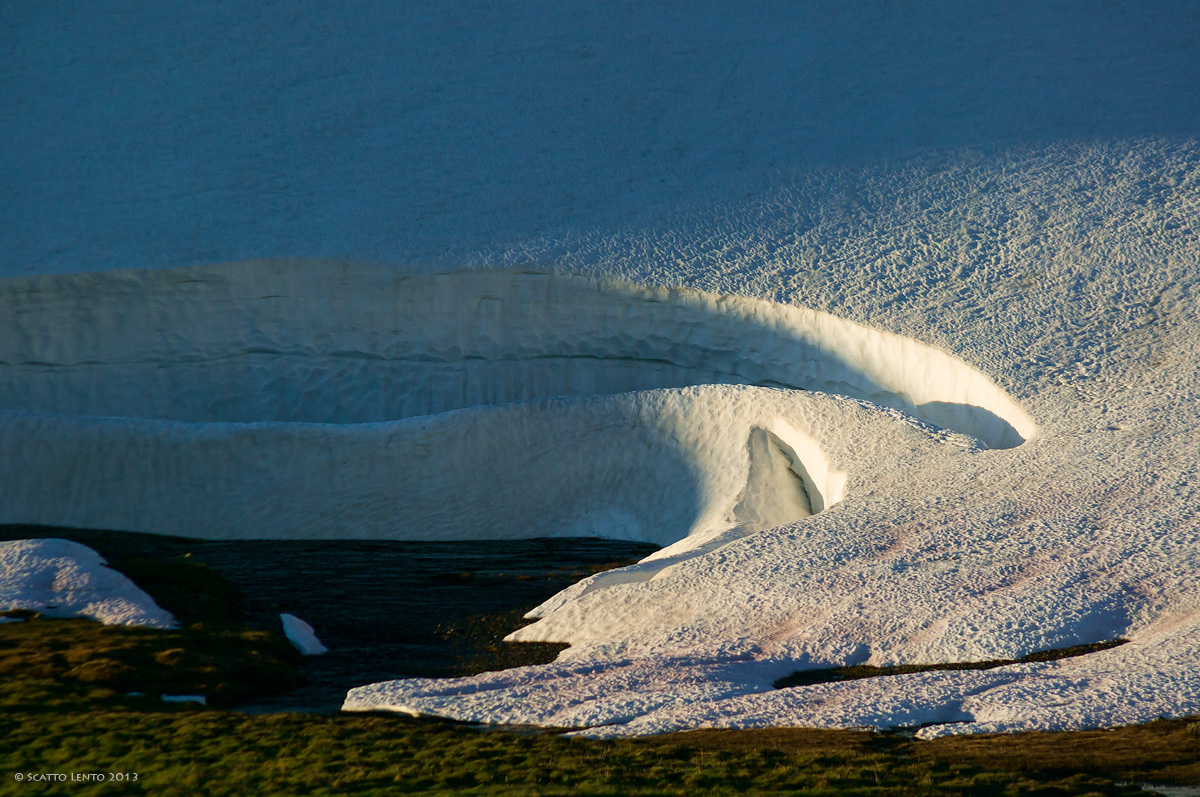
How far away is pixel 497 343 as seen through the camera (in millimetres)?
12438

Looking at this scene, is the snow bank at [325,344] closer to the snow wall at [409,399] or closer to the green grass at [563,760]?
the snow wall at [409,399]

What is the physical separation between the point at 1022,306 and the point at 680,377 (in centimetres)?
385

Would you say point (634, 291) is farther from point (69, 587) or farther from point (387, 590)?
point (69, 587)

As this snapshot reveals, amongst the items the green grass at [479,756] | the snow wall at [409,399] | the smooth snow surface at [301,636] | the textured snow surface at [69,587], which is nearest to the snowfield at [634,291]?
the snow wall at [409,399]

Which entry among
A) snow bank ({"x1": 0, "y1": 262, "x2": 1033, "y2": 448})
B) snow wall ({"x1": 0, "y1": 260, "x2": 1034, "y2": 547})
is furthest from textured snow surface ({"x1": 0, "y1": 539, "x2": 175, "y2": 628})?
snow bank ({"x1": 0, "y1": 262, "x2": 1033, "y2": 448})

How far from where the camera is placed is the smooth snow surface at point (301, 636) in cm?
795

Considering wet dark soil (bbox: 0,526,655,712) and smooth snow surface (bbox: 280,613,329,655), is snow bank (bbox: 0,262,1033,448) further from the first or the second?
smooth snow surface (bbox: 280,613,329,655)

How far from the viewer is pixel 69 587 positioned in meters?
8.02

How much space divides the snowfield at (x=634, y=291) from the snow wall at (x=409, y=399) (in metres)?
0.04

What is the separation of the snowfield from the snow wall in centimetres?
4

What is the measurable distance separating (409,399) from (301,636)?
16.0ft

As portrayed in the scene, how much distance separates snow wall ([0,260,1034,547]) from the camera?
36.3ft

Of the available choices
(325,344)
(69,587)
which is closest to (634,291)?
(325,344)

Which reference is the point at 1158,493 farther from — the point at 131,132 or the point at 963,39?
the point at 131,132
